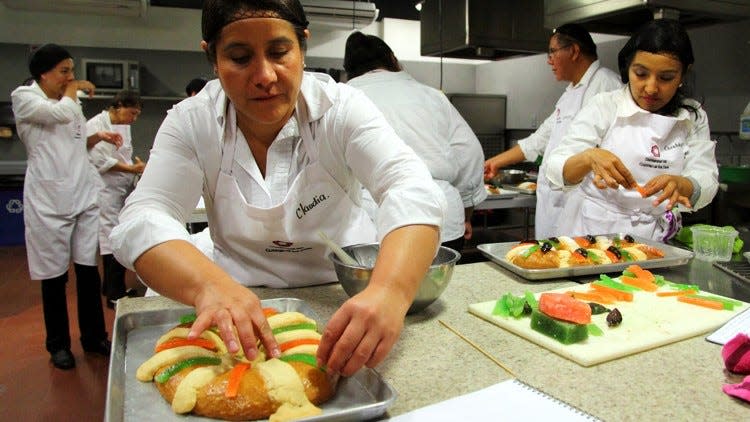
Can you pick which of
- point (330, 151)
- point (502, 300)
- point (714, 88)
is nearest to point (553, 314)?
point (502, 300)

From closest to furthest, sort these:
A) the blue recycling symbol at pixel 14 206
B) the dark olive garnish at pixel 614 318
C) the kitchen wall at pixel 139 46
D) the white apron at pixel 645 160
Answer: the dark olive garnish at pixel 614 318 → the white apron at pixel 645 160 → the blue recycling symbol at pixel 14 206 → the kitchen wall at pixel 139 46

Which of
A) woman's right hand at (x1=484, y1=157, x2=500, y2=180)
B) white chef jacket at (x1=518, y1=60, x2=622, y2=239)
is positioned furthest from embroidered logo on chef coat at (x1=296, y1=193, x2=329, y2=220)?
woman's right hand at (x1=484, y1=157, x2=500, y2=180)

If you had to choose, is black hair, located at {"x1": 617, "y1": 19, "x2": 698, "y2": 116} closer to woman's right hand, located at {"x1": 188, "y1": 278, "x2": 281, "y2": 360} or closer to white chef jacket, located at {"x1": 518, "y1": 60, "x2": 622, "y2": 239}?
white chef jacket, located at {"x1": 518, "y1": 60, "x2": 622, "y2": 239}

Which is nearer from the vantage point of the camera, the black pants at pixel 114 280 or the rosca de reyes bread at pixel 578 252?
the rosca de reyes bread at pixel 578 252

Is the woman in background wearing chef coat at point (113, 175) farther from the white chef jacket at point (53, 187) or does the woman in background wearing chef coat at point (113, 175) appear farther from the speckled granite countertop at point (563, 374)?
the speckled granite countertop at point (563, 374)

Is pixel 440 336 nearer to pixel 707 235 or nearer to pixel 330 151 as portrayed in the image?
pixel 330 151

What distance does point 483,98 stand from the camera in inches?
274

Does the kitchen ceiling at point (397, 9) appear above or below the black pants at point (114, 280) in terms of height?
above

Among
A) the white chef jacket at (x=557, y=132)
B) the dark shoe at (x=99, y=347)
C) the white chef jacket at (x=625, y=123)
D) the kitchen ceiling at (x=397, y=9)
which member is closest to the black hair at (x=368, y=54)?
the white chef jacket at (x=625, y=123)

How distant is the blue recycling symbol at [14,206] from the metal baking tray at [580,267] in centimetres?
584

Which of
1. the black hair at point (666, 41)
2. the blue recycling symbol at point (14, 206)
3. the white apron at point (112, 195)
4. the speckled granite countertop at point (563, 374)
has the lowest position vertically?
the blue recycling symbol at point (14, 206)

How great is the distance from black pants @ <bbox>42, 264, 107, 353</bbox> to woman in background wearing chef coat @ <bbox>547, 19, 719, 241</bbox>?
2.67 metres

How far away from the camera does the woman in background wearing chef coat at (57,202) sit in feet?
10.2

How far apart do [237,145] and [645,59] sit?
1.44 meters
